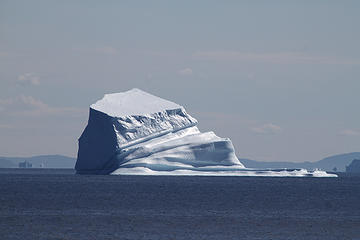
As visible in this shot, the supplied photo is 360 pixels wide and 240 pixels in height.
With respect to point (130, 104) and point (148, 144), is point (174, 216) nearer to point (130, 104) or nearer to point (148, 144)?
point (148, 144)

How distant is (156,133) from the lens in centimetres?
7994

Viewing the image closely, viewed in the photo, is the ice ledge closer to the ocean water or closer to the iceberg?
the iceberg

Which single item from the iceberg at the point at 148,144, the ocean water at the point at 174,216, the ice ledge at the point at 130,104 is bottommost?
the ocean water at the point at 174,216

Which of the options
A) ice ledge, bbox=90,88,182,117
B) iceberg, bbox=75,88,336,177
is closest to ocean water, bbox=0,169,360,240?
iceberg, bbox=75,88,336,177

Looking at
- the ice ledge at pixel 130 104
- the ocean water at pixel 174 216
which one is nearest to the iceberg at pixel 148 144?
the ice ledge at pixel 130 104

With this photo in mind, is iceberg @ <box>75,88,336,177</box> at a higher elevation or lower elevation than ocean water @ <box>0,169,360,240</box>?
higher

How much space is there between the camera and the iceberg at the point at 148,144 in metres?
77.6

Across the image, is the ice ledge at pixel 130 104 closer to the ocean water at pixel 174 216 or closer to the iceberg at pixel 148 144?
the iceberg at pixel 148 144

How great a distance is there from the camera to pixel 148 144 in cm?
7894

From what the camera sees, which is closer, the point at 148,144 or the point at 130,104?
the point at 148,144

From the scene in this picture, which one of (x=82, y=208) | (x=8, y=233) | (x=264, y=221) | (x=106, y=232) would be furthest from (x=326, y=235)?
(x=82, y=208)

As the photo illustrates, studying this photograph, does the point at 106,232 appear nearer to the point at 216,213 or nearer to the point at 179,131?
the point at 216,213

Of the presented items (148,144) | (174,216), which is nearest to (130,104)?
(148,144)

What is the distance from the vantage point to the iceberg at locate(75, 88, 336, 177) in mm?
77562
